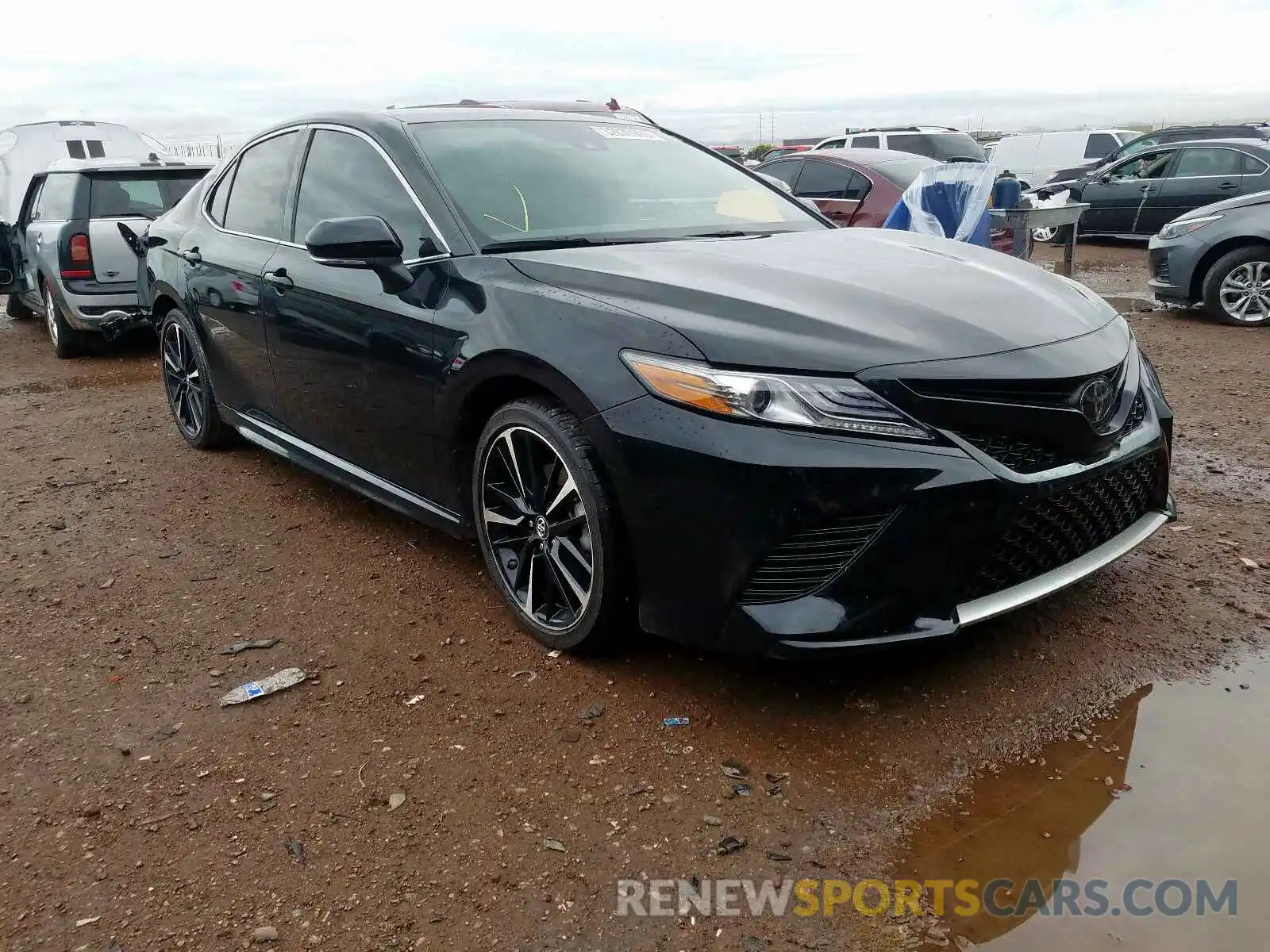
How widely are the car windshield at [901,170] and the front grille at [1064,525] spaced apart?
6676 mm

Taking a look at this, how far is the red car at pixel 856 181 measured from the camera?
9.12 meters

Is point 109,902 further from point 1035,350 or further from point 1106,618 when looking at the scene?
point 1106,618

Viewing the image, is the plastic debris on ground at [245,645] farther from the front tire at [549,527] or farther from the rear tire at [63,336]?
the rear tire at [63,336]

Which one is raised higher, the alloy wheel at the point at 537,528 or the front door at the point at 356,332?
the front door at the point at 356,332

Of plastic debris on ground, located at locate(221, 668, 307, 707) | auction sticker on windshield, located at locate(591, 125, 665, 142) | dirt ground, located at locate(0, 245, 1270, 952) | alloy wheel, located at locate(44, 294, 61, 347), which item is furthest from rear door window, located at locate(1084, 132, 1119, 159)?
plastic debris on ground, located at locate(221, 668, 307, 707)

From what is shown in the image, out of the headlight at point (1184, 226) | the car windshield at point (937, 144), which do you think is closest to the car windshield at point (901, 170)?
the headlight at point (1184, 226)

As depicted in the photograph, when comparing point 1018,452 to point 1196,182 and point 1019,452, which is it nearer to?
point 1019,452

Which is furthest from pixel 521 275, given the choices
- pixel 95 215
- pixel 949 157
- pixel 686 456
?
pixel 949 157

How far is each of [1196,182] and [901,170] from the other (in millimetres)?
6025

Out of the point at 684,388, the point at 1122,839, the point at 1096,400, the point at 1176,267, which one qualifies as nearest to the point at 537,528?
the point at 684,388

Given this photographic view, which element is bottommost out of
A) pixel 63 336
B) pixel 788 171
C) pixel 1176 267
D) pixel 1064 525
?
pixel 63 336

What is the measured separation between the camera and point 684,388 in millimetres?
2607

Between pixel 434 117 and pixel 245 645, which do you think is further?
pixel 434 117

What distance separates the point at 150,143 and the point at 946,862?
792 inches
